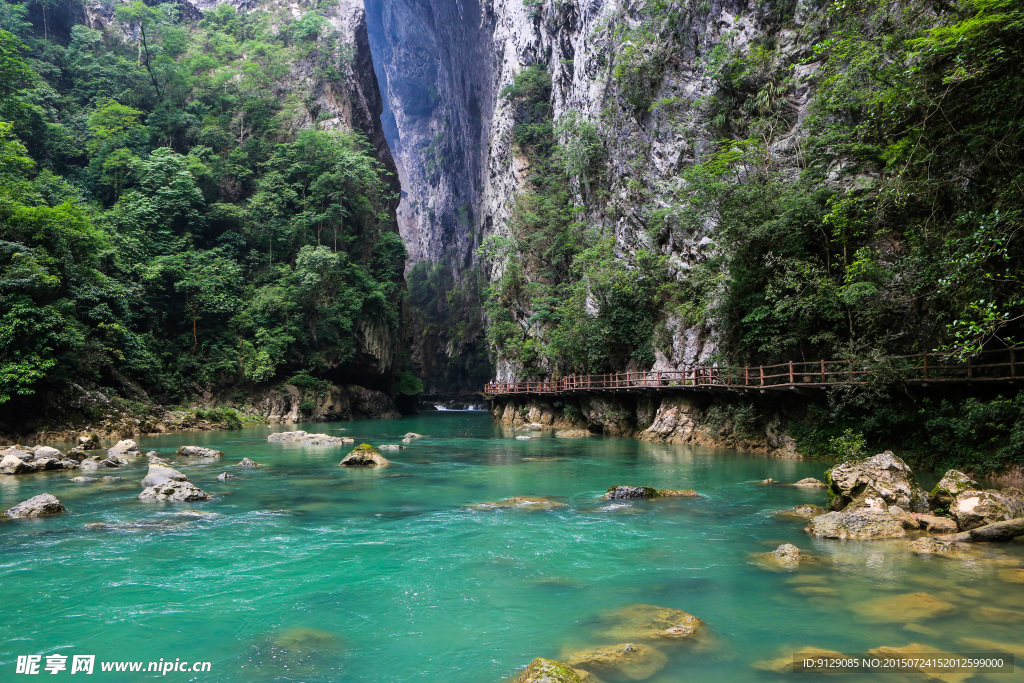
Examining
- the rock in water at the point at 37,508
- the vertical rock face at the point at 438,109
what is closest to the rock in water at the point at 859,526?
the rock in water at the point at 37,508

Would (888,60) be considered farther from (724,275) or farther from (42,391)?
(42,391)

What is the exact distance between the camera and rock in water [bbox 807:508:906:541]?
8.19 meters

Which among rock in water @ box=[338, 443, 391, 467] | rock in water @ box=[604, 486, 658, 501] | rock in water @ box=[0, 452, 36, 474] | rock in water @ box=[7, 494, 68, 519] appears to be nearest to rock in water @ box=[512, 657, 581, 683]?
rock in water @ box=[604, 486, 658, 501]

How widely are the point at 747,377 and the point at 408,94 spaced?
79.1 m

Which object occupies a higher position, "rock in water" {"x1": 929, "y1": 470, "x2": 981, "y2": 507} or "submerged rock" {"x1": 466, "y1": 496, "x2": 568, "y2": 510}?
"rock in water" {"x1": 929, "y1": 470, "x2": 981, "y2": 507}

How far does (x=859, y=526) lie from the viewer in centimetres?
832

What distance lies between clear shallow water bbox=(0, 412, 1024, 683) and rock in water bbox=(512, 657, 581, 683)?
379 mm

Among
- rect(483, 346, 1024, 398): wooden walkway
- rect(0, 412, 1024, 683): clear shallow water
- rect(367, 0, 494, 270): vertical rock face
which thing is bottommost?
rect(0, 412, 1024, 683): clear shallow water

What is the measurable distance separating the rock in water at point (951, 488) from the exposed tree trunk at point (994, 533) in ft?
4.19

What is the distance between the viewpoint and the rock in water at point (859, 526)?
322 inches

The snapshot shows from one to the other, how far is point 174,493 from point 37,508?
6.79 ft

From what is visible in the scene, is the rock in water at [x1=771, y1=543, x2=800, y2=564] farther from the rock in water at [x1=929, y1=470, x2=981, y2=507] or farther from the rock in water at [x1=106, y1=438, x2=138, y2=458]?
the rock in water at [x1=106, y1=438, x2=138, y2=458]

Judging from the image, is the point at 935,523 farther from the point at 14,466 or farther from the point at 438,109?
the point at 438,109

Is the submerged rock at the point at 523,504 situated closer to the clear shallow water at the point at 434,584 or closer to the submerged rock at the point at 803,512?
the clear shallow water at the point at 434,584
